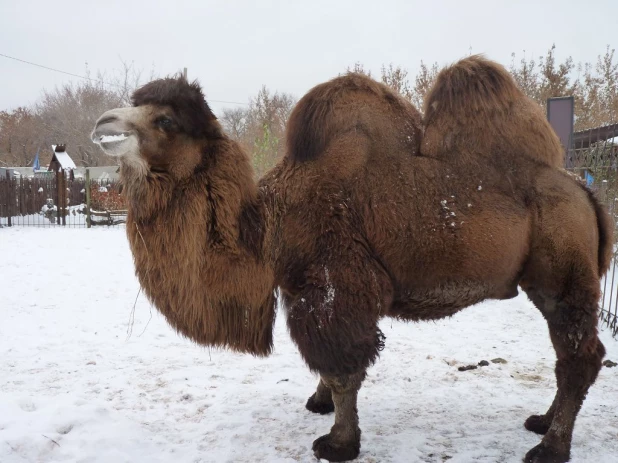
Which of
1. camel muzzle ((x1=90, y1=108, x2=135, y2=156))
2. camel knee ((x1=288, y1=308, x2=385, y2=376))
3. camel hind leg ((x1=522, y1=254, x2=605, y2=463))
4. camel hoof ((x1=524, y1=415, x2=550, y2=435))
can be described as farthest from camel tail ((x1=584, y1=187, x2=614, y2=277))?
camel muzzle ((x1=90, y1=108, x2=135, y2=156))

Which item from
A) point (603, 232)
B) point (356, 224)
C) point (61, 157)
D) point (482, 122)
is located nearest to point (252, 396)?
point (356, 224)

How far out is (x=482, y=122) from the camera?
3615 mm

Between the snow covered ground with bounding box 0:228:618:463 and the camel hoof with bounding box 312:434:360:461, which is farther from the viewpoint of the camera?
the snow covered ground with bounding box 0:228:618:463

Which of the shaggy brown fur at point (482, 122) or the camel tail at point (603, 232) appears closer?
the shaggy brown fur at point (482, 122)

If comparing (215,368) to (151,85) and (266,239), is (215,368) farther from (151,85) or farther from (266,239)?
(151,85)

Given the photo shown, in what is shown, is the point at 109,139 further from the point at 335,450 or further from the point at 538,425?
the point at 538,425

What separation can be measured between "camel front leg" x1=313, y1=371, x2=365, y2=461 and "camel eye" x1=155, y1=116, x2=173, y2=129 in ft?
6.76

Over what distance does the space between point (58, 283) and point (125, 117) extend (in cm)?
808

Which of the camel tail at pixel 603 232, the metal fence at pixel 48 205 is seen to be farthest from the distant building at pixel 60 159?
the camel tail at pixel 603 232

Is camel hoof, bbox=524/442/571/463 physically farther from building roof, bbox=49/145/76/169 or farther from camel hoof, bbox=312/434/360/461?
building roof, bbox=49/145/76/169

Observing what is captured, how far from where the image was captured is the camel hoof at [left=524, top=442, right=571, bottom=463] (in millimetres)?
3535

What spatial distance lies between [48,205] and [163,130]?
19.9 meters

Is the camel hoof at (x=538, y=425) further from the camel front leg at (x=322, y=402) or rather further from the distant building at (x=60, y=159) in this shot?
the distant building at (x=60, y=159)

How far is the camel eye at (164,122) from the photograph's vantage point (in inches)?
126
